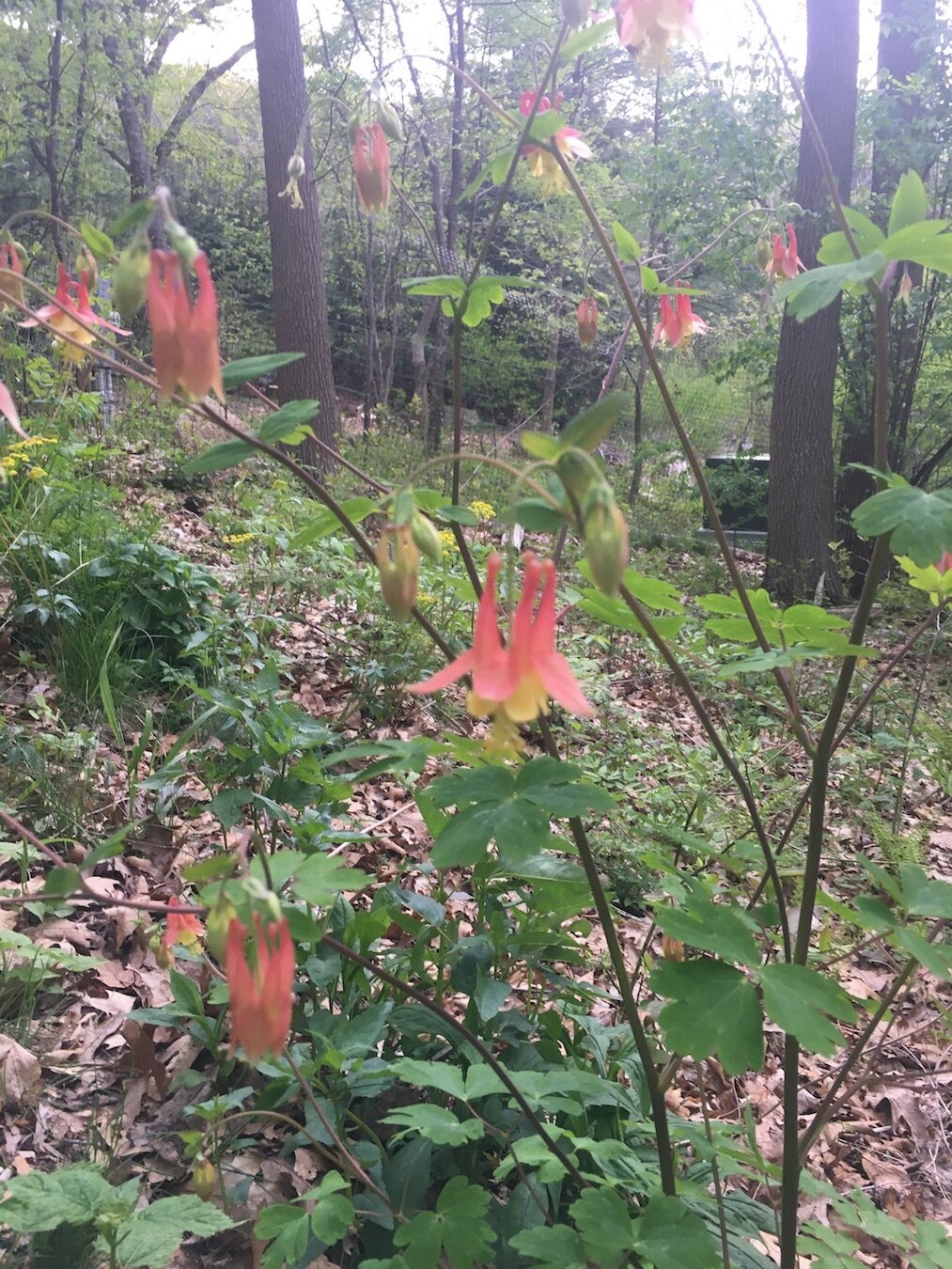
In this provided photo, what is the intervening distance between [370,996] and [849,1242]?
Answer: 0.94m

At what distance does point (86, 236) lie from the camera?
1.12 meters

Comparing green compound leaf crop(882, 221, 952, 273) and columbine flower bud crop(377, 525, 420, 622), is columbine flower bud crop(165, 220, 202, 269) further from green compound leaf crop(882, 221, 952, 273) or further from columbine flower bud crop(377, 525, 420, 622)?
green compound leaf crop(882, 221, 952, 273)

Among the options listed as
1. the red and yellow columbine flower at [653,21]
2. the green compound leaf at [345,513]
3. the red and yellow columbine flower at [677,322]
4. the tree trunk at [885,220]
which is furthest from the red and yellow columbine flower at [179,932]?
the tree trunk at [885,220]

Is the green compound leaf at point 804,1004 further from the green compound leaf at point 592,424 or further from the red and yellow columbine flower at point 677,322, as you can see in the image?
the red and yellow columbine flower at point 677,322

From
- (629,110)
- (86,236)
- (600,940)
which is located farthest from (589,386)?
(86,236)

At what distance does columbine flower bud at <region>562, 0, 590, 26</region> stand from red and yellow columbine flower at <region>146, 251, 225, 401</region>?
26.5 inches

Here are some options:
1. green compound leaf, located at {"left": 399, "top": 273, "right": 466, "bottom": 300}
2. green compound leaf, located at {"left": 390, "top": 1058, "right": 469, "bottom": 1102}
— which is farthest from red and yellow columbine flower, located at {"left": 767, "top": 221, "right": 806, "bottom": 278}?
green compound leaf, located at {"left": 390, "top": 1058, "right": 469, "bottom": 1102}

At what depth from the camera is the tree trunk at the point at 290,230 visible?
265 inches

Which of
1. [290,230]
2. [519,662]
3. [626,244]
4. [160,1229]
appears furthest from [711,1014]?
[290,230]

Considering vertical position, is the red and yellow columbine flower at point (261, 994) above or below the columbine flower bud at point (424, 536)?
below

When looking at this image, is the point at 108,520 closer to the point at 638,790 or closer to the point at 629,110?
the point at 638,790

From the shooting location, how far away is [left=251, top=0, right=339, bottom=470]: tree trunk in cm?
673

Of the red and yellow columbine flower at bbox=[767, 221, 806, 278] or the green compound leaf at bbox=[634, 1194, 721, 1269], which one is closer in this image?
the green compound leaf at bbox=[634, 1194, 721, 1269]

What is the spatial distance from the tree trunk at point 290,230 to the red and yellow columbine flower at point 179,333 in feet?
19.9
